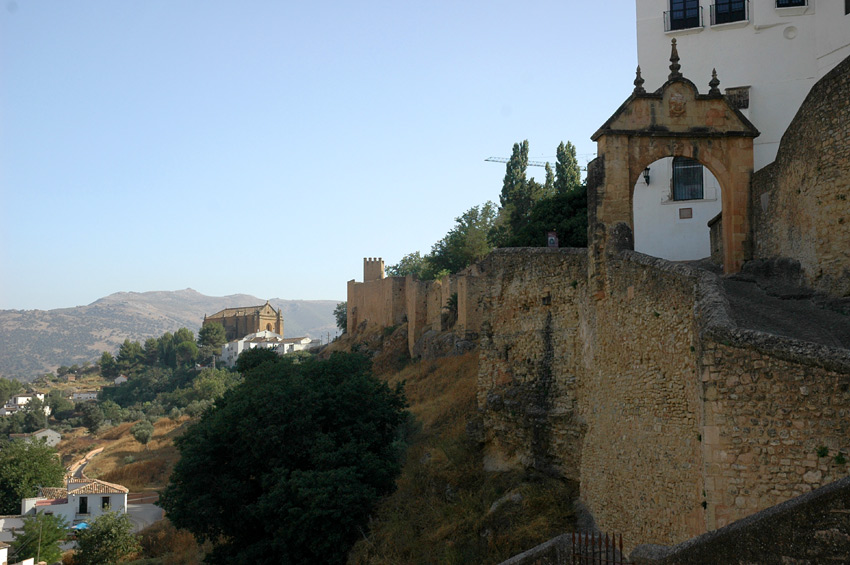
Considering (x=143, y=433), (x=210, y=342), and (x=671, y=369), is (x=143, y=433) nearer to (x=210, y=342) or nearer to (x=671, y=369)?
(x=210, y=342)

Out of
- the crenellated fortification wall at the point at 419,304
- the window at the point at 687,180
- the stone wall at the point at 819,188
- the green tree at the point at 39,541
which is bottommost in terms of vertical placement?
the green tree at the point at 39,541

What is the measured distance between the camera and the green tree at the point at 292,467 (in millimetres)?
16583

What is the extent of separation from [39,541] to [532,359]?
2701cm

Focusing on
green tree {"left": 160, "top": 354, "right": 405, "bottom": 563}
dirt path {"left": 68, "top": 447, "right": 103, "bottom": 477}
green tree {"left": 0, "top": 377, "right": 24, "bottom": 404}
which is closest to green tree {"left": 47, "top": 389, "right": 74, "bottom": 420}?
green tree {"left": 0, "top": 377, "right": 24, "bottom": 404}

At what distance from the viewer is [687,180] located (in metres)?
21.5

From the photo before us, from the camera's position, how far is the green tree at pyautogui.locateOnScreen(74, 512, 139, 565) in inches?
1260

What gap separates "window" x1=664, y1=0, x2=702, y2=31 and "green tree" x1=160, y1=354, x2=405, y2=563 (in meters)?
12.1

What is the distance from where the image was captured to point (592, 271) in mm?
12945

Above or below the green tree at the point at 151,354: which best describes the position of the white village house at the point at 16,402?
below

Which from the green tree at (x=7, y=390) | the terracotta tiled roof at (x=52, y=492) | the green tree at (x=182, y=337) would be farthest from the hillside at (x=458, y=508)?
the green tree at (x=7, y=390)

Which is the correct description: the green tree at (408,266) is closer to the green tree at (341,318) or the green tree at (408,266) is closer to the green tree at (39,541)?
the green tree at (341,318)

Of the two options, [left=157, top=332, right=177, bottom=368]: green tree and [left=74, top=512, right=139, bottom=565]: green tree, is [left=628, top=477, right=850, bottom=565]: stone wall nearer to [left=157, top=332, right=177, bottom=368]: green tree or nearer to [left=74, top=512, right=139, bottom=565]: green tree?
[left=74, top=512, right=139, bottom=565]: green tree

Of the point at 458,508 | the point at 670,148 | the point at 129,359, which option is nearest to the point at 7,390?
the point at 129,359

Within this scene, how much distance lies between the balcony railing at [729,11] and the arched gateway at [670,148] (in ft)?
29.2
